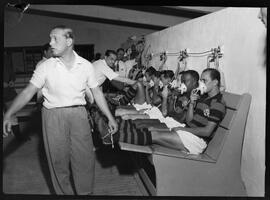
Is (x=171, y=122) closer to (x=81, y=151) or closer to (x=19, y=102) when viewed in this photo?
(x=81, y=151)

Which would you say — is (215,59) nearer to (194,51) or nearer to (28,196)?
(194,51)

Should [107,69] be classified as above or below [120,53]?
below

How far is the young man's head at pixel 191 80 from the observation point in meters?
2.47

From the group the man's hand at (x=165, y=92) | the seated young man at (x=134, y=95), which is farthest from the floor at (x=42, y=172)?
the man's hand at (x=165, y=92)

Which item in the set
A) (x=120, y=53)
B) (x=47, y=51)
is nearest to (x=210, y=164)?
(x=120, y=53)

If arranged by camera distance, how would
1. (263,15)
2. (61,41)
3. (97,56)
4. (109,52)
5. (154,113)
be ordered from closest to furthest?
1. (263,15)
2. (61,41)
3. (97,56)
4. (109,52)
5. (154,113)

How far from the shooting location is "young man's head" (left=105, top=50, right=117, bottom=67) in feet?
8.25

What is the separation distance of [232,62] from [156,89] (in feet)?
2.19

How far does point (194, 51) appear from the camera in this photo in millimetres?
2645

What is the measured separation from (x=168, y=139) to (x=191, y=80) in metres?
0.53

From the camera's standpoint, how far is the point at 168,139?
2275mm

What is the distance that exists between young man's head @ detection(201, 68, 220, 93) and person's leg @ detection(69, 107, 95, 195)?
915mm

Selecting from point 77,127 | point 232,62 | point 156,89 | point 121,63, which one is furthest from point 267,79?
point 77,127

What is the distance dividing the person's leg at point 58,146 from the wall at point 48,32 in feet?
1.84
